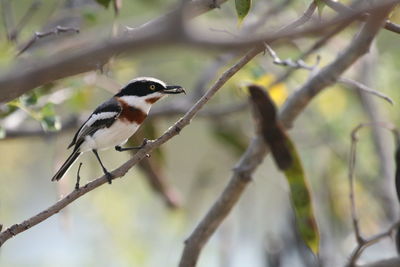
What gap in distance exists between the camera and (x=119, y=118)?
2814 mm

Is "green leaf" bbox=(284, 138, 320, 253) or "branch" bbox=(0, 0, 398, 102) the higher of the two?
"branch" bbox=(0, 0, 398, 102)

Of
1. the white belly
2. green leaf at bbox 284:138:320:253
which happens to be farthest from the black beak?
green leaf at bbox 284:138:320:253

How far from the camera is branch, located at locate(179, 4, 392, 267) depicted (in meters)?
2.64

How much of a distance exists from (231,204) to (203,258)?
1.71 metres

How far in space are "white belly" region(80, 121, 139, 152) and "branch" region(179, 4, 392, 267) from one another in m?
0.41

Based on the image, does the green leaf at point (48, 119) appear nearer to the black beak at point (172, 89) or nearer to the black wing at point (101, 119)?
the black wing at point (101, 119)

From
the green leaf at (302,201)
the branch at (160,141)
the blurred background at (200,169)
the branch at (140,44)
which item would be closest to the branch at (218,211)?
the green leaf at (302,201)

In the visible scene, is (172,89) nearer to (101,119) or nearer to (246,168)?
(101,119)

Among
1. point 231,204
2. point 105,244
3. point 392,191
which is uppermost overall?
point 231,204

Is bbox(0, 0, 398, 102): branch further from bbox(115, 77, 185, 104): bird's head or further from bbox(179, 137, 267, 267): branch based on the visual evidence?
bbox(115, 77, 185, 104): bird's head

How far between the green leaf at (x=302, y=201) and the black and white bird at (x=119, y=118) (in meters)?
0.52

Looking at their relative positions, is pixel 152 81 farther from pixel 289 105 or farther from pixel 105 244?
pixel 105 244

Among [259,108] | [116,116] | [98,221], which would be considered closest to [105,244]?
[98,221]

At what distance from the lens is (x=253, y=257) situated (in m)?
4.48
